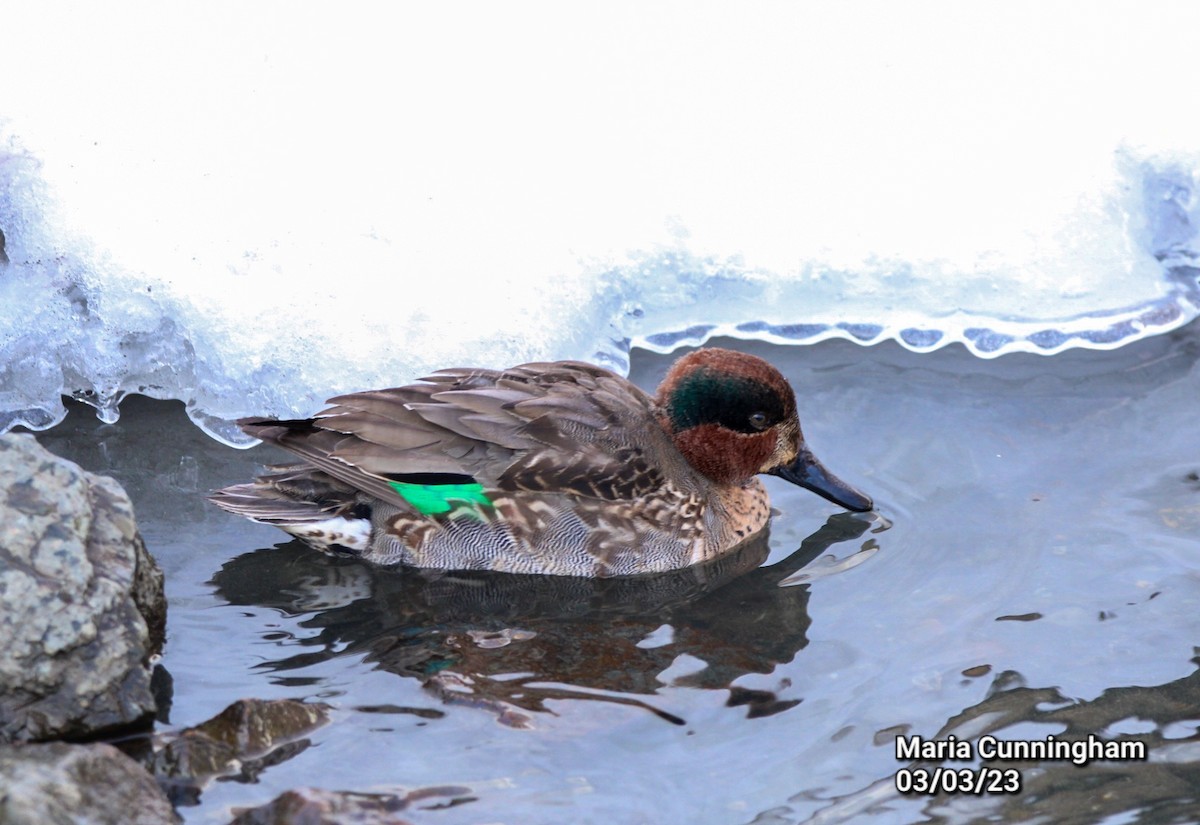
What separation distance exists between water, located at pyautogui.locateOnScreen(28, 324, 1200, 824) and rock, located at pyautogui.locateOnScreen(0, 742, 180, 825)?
23 centimetres

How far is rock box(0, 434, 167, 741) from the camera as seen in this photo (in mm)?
4254

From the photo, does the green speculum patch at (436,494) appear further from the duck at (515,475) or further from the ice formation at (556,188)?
the ice formation at (556,188)

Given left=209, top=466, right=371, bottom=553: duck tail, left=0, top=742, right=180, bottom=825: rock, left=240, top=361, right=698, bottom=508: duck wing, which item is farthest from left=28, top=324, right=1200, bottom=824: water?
left=240, top=361, right=698, bottom=508: duck wing

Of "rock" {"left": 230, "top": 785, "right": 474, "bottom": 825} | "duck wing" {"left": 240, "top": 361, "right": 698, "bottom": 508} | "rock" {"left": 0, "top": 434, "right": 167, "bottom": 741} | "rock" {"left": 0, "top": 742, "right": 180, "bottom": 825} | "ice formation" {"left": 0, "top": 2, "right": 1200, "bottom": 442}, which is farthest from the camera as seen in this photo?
"ice formation" {"left": 0, "top": 2, "right": 1200, "bottom": 442}

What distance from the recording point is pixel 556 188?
24.7ft

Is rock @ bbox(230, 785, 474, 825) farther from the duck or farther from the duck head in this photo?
the duck head

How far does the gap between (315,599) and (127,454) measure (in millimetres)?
1347

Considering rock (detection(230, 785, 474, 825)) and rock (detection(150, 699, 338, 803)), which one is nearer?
rock (detection(230, 785, 474, 825))

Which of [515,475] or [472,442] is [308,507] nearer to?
[472,442]

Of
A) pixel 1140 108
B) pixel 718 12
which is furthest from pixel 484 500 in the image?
pixel 1140 108

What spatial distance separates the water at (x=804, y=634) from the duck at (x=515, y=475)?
0.55 ft

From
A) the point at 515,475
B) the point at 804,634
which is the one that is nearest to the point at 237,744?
the point at 515,475

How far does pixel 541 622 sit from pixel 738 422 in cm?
122

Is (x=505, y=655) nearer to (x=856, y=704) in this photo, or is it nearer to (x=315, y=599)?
(x=315, y=599)
